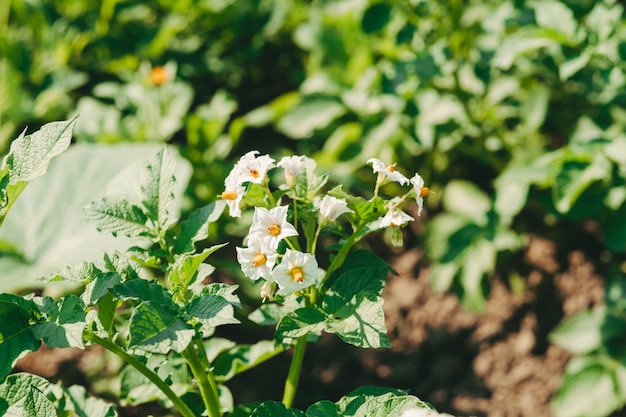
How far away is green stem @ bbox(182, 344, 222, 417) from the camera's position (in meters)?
1.09

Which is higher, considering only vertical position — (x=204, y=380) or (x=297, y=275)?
(x=297, y=275)

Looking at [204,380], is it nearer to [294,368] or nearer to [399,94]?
[294,368]

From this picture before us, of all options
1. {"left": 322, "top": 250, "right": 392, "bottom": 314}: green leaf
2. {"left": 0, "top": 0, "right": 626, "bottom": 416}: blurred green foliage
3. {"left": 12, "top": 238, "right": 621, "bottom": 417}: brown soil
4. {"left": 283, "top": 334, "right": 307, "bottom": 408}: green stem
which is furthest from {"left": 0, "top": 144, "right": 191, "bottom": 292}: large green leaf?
{"left": 322, "top": 250, "right": 392, "bottom": 314}: green leaf

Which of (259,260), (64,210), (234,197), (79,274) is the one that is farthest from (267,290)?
(64,210)

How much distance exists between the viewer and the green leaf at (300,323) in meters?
1.01

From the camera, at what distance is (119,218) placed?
1.15 m

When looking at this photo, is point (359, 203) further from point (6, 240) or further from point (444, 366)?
point (6, 240)

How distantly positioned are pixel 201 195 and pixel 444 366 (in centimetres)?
101

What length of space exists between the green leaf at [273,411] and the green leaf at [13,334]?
1.11 feet

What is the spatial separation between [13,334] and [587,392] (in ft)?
5.18

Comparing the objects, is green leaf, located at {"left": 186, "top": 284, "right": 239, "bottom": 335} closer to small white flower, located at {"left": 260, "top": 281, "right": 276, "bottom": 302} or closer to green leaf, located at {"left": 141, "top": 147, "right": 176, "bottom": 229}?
small white flower, located at {"left": 260, "top": 281, "right": 276, "bottom": 302}

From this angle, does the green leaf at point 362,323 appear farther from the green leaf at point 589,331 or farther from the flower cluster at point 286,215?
the green leaf at point 589,331

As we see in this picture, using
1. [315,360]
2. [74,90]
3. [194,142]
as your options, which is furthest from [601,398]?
[74,90]

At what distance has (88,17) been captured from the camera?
10.00ft
